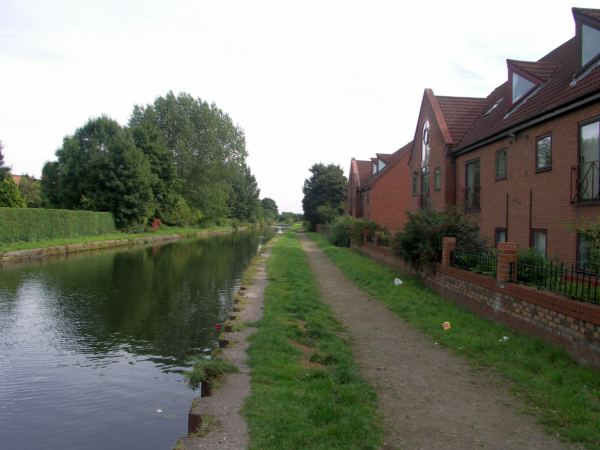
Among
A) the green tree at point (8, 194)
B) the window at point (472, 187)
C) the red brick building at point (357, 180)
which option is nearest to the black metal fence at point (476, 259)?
the window at point (472, 187)

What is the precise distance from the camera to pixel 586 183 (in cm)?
1143

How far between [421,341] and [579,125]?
22.3ft

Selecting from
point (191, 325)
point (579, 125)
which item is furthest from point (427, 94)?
point (191, 325)

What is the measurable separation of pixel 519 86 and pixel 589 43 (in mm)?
4079

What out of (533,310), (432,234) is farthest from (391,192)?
(533,310)

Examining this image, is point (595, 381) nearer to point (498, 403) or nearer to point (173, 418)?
point (498, 403)

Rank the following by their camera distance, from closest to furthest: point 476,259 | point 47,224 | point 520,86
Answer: point 476,259 < point 520,86 < point 47,224

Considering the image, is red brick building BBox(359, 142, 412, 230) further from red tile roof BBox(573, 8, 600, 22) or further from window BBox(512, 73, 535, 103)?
red tile roof BBox(573, 8, 600, 22)

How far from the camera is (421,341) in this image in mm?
9133

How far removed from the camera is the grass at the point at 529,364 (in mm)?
5270

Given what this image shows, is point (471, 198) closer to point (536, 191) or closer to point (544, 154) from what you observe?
point (536, 191)

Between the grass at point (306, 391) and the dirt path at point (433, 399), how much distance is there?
0.28 meters

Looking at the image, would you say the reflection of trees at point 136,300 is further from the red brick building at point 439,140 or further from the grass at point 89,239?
the red brick building at point 439,140

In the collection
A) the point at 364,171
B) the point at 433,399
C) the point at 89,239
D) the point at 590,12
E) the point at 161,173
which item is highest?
the point at 590,12
